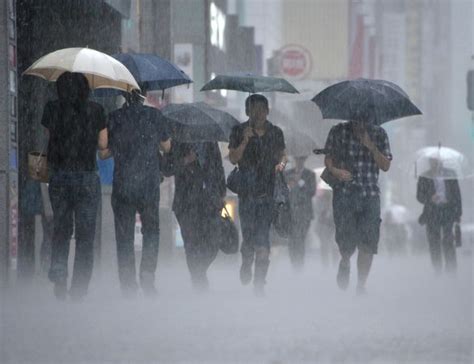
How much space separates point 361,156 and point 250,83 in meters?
1.58

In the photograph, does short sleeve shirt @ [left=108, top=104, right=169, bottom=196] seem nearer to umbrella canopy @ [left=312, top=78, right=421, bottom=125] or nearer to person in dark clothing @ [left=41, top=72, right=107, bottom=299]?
person in dark clothing @ [left=41, top=72, right=107, bottom=299]

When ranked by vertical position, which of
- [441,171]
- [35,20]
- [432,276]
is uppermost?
[35,20]

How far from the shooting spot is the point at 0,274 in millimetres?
12672

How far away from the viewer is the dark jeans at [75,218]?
10.6 meters

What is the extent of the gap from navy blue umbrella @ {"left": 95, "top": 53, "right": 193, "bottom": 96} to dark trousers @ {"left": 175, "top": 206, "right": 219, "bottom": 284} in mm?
1024

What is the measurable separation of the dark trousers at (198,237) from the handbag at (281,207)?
521 millimetres

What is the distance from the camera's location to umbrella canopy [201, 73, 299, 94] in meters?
13.2

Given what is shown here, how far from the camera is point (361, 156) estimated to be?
12047mm

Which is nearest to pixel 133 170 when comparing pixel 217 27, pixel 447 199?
pixel 447 199

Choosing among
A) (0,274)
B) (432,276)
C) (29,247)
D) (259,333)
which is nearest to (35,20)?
(29,247)

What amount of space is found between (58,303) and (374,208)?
2.74 meters

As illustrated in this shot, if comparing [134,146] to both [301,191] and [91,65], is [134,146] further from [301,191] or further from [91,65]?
[301,191]

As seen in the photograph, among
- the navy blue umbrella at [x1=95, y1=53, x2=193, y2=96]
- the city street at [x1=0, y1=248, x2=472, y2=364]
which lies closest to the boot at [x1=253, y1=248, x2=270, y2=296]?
the city street at [x1=0, y1=248, x2=472, y2=364]

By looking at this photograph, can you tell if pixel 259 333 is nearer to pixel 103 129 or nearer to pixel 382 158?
pixel 103 129
